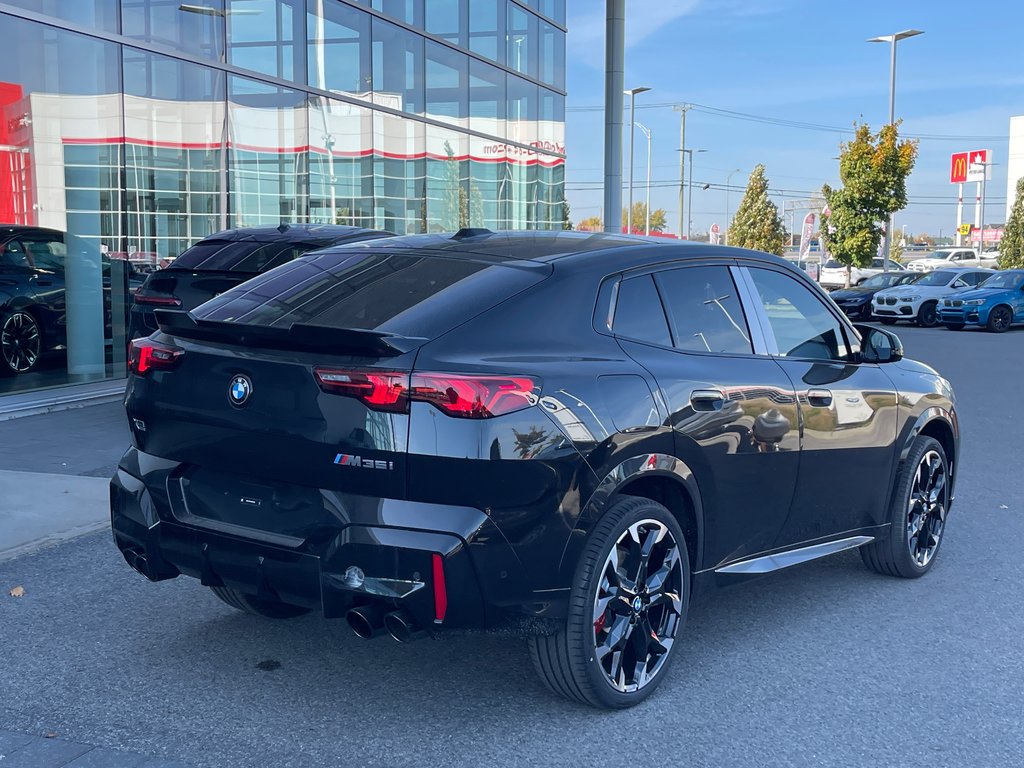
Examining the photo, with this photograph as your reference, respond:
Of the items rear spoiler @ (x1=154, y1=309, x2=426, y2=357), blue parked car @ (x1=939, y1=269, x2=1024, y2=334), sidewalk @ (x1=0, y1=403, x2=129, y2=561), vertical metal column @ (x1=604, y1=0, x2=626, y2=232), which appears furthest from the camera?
blue parked car @ (x1=939, y1=269, x2=1024, y2=334)

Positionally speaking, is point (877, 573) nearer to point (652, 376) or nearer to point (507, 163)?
point (652, 376)

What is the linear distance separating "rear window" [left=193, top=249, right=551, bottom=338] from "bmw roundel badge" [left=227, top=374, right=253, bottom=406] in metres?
0.21

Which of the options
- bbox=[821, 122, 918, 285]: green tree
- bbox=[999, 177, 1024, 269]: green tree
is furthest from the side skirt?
bbox=[999, 177, 1024, 269]: green tree

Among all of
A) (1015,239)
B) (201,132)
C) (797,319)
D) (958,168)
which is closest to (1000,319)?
(201,132)

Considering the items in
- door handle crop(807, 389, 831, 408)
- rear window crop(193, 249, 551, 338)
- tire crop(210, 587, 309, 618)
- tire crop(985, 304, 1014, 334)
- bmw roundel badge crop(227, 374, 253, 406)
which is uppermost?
rear window crop(193, 249, 551, 338)

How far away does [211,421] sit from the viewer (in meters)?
3.76

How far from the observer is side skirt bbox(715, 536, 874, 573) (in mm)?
4508

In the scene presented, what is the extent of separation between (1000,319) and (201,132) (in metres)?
20.8

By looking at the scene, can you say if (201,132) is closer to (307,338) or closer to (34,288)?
(34,288)

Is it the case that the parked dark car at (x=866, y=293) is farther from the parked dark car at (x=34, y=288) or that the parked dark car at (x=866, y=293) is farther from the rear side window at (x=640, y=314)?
the rear side window at (x=640, y=314)

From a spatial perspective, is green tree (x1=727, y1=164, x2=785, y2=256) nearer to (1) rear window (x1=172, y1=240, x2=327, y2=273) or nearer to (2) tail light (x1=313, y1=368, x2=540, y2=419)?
(1) rear window (x1=172, y1=240, x2=327, y2=273)

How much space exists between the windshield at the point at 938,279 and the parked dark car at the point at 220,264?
24.0m

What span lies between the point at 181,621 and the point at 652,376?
7.70 feet

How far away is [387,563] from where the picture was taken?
339 cm
